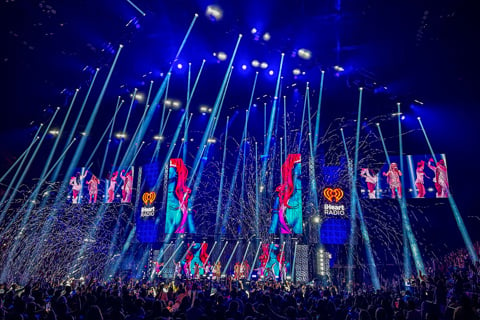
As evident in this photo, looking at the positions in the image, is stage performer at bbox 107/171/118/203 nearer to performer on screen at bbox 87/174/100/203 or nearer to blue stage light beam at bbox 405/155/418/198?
performer on screen at bbox 87/174/100/203

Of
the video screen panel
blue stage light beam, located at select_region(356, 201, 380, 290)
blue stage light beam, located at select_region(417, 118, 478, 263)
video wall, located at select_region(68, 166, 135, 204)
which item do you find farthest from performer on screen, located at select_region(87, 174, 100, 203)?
blue stage light beam, located at select_region(417, 118, 478, 263)

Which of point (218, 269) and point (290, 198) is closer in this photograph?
point (290, 198)

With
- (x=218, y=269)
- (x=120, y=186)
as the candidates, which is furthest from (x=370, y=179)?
(x=120, y=186)

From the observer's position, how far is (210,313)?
5.67 meters

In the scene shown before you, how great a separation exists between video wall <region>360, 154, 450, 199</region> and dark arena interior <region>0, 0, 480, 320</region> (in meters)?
0.10

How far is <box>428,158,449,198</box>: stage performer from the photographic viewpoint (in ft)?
61.1

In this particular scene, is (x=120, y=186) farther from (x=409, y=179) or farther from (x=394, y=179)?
(x=409, y=179)

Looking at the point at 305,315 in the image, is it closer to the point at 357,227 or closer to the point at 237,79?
the point at 237,79

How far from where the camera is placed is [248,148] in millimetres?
22047

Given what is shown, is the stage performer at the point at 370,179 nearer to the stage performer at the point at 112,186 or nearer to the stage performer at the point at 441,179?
the stage performer at the point at 441,179

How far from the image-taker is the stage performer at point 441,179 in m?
18.6

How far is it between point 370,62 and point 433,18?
12.0 feet

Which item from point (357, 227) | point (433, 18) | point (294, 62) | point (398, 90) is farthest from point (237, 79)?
point (357, 227)

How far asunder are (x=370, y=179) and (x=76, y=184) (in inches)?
708
